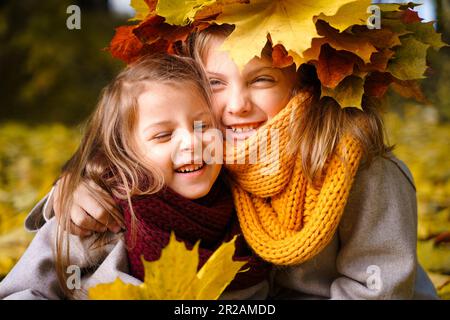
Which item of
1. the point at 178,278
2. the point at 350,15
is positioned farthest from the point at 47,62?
the point at 178,278

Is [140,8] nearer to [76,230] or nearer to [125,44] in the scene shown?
[125,44]

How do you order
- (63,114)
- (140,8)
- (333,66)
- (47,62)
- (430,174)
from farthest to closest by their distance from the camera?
(63,114) → (47,62) → (430,174) → (140,8) → (333,66)

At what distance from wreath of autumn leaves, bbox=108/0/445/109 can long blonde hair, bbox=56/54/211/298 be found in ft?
0.28

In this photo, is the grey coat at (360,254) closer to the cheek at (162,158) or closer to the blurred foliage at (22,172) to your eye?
the cheek at (162,158)

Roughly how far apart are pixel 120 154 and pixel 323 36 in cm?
64

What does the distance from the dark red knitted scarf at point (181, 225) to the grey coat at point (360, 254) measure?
0.06m

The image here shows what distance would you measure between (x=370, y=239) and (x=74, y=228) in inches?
31.8

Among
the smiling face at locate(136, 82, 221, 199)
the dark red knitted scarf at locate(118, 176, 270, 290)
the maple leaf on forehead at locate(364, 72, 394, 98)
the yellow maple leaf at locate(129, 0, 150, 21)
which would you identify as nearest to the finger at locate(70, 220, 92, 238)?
the dark red knitted scarf at locate(118, 176, 270, 290)

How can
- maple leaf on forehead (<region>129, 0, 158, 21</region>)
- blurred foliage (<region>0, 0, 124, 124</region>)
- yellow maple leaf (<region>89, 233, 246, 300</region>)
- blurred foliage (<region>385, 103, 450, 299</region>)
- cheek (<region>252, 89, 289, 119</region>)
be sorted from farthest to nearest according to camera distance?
blurred foliage (<region>0, 0, 124, 124</region>) < blurred foliage (<region>385, 103, 450, 299</region>) < maple leaf on forehead (<region>129, 0, 158, 21</region>) < cheek (<region>252, 89, 289, 119</region>) < yellow maple leaf (<region>89, 233, 246, 300</region>)

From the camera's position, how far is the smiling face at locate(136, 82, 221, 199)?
5.49ft

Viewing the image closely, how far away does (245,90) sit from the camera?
5.68 ft

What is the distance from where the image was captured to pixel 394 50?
67.0 inches

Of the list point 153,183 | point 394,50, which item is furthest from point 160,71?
point 394,50

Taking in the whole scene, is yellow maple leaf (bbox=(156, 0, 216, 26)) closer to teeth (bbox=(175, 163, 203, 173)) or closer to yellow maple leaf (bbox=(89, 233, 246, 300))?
teeth (bbox=(175, 163, 203, 173))
